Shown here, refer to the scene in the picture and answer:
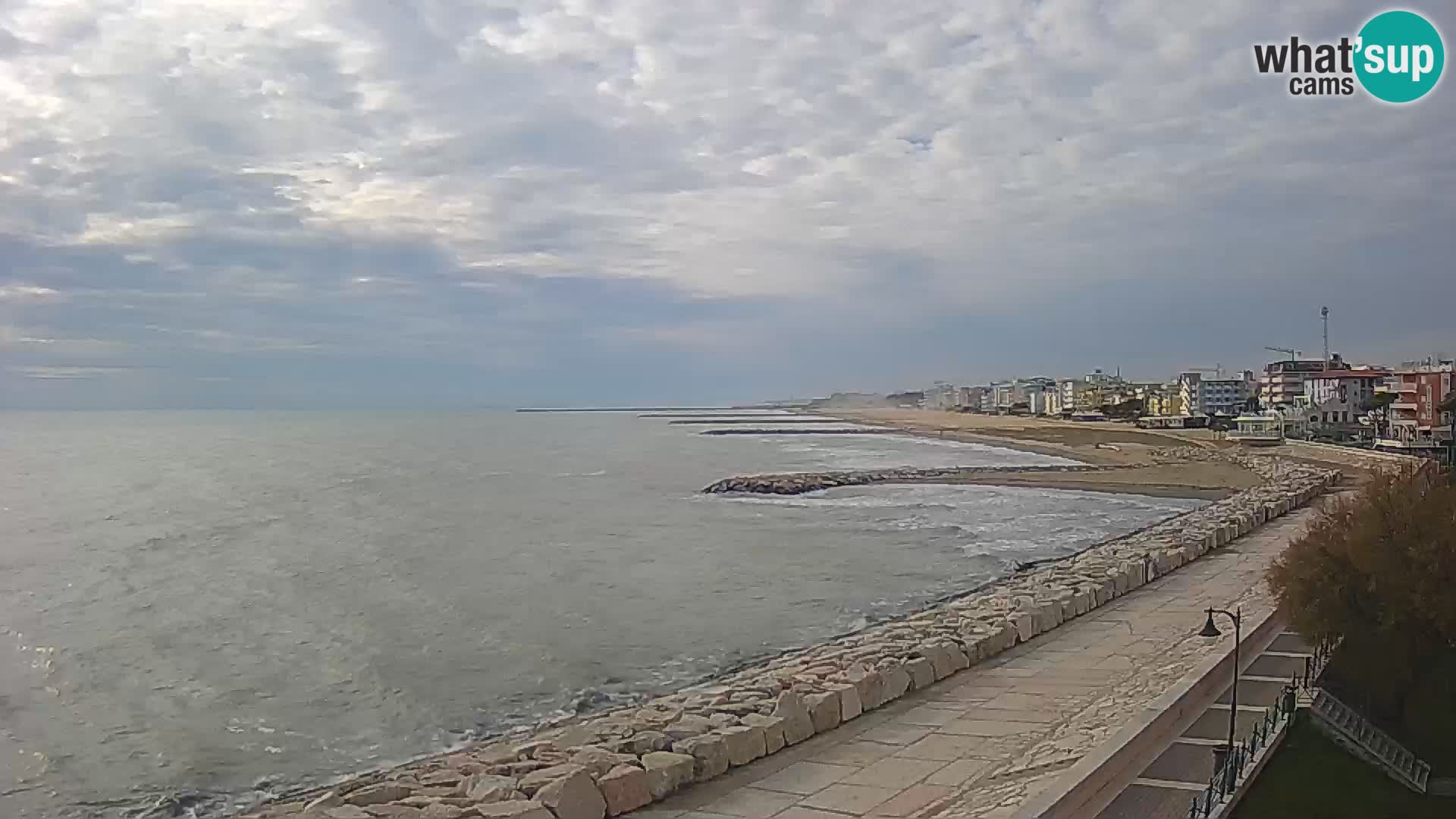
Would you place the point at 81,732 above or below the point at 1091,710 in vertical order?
below

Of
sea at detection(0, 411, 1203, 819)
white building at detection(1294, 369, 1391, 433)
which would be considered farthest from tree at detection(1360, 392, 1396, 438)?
sea at detection(0, 411, 1203, 819)

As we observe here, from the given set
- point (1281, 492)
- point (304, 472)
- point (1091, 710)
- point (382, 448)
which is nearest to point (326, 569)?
point (1091, 710)

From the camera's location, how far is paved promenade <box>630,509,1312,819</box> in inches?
375

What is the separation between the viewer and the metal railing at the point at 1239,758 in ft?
29.0

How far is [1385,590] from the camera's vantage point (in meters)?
12.0

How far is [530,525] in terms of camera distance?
38.4 metres

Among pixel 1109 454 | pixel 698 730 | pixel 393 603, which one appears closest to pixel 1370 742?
pixel 698 730

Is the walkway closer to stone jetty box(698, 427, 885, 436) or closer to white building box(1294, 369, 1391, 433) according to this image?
white building box(1294, 369, 1391, 433)

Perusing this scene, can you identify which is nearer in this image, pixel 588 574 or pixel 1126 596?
pixel 1126 596

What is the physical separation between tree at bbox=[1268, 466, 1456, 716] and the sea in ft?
26.7

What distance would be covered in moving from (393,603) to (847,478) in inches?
1305

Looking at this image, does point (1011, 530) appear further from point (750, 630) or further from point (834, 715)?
point (834, 715)

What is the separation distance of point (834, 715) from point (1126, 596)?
10.0 meters

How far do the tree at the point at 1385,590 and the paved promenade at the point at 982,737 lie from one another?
1.64m
